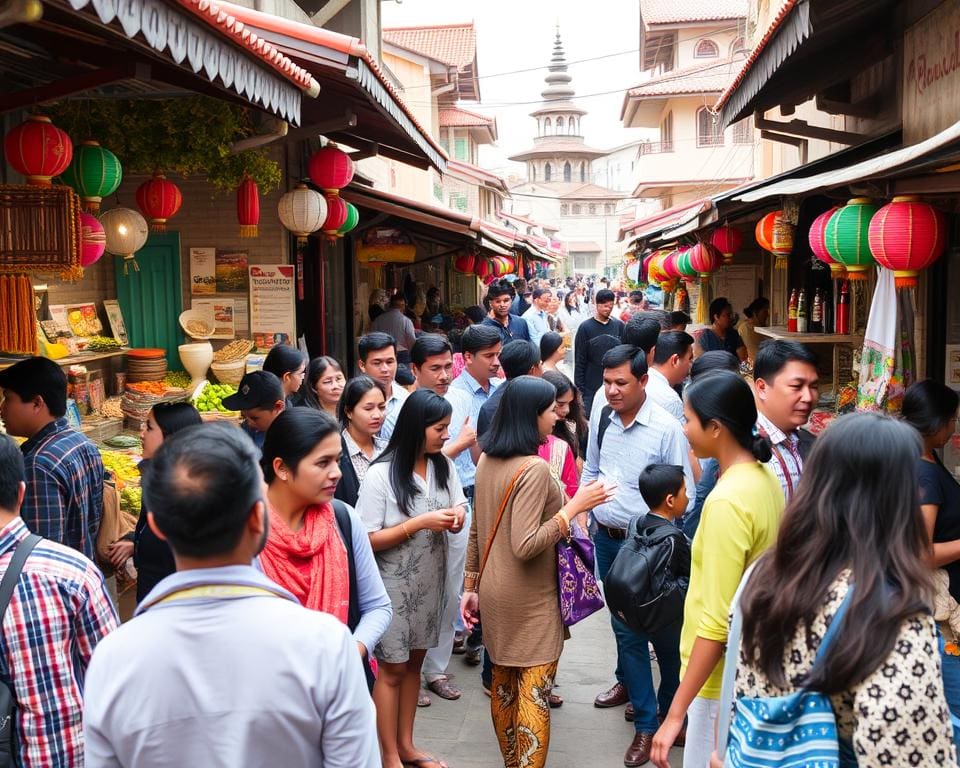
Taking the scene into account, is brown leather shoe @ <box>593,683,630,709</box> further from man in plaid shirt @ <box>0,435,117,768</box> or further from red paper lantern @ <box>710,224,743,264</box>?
red paper lantern @ <box>710,224,743,264</box>

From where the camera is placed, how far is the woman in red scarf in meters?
3.18

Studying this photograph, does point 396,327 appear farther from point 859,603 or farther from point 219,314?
point 859,603

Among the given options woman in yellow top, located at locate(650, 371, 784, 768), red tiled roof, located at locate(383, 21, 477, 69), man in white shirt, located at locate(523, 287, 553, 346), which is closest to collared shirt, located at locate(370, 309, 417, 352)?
man in white shirt, located at locate(523, 287, 553, 346)

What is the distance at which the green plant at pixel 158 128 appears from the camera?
6230 millimetres

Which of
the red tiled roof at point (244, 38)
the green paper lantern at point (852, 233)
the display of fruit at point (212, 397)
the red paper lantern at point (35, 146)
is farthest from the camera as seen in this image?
the display of fruit at point (212, 397)

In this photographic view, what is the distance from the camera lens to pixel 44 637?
278 cm

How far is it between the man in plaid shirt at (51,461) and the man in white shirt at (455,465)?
1.59 metres

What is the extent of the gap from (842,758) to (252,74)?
13.7 ft

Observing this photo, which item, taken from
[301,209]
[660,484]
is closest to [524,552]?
[660,484]

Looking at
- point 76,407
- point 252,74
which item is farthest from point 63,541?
point 76,407

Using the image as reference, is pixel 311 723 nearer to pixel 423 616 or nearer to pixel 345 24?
pixel 423 616

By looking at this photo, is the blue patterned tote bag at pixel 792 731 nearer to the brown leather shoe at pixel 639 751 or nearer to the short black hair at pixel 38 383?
the brown leather shoe at pixel 639 751

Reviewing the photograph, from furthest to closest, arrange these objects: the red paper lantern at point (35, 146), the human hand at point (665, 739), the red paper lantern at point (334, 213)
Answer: the red paper lantern at point (334, 213)
the red paper lantern at point (35, 146)
the human hand at point (665, 739)

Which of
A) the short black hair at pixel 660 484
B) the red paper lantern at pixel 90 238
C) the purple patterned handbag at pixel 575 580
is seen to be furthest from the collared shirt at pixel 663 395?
the red paper lantern at pixel 90 238
